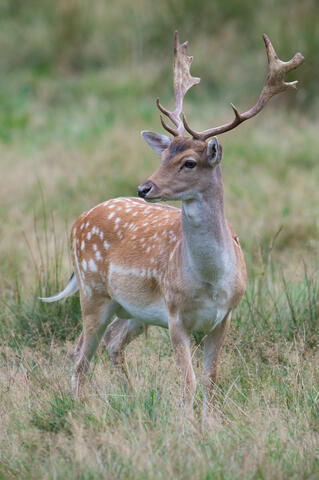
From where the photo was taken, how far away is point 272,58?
4.25m

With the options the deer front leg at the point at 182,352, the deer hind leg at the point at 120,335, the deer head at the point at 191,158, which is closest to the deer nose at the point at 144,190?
the deer head at the point at 191,158

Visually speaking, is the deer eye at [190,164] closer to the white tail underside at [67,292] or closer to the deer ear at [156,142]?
the deer ear at [156,142]

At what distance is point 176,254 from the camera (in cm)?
442

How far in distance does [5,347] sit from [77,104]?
964cm

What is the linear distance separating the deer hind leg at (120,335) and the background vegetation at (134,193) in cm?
8

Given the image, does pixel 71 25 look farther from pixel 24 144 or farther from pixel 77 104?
pixel 24 144

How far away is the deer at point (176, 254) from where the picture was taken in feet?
13.7

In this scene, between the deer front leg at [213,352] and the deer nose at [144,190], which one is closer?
the deer nose at [144,190]

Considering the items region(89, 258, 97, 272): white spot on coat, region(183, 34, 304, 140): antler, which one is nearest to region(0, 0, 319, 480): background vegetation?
region(89, 258, 97, 272): white spot on coat

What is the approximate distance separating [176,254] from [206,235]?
30cm

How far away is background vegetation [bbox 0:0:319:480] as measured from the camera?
3523 millimetres

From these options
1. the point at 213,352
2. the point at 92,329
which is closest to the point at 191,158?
the point at 213,352

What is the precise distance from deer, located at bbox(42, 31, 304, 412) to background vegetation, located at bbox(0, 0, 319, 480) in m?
0.20

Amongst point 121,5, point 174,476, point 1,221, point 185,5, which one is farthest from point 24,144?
point 174,476
